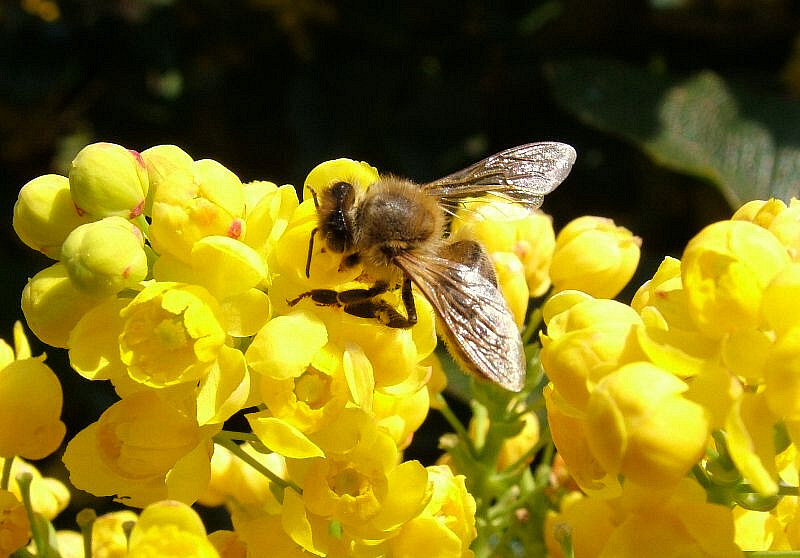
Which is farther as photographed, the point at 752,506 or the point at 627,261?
the point at 627,261

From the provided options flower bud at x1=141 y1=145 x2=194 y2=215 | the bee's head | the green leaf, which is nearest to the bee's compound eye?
the bee's head

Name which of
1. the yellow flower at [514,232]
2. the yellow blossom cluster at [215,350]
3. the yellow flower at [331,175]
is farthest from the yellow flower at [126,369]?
the yellow flower at [514,232]

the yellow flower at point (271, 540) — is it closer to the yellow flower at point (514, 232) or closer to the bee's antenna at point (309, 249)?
the bee's antenna at point (309, 249)

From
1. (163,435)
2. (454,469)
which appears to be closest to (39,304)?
(163,435)

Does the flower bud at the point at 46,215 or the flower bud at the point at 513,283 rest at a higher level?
the flower bud at the point at 46,215

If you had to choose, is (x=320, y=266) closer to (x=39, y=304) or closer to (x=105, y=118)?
(x=39, y=304)

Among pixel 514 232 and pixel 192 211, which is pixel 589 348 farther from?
pixel 514 232

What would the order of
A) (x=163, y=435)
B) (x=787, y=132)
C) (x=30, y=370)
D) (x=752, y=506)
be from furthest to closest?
1. (x=787, y=132)
2. (x=30, y=370)
3. (x=163, y=435)
4. (x=752, y=506)
